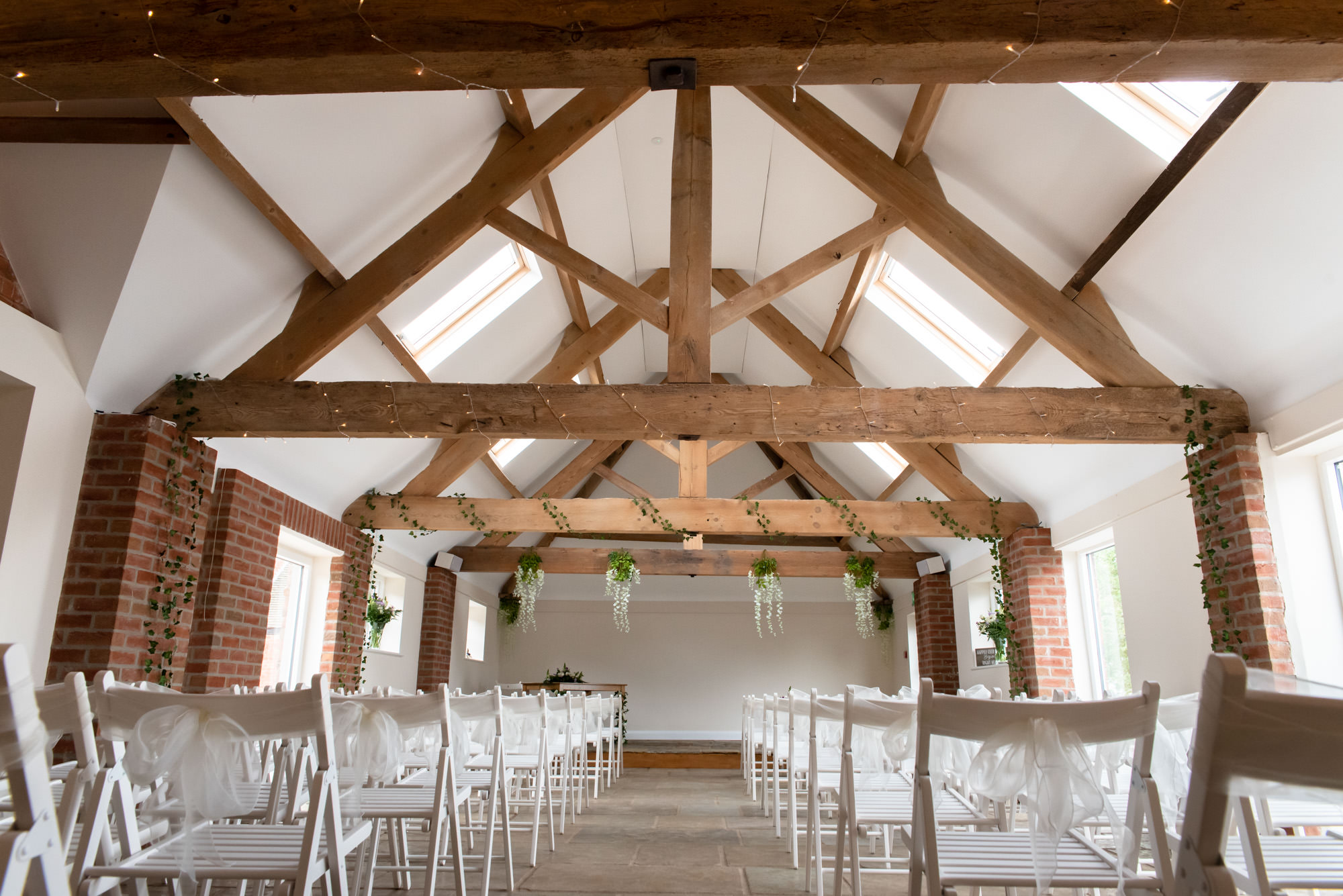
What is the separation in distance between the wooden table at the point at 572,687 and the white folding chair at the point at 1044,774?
7717 millimetres

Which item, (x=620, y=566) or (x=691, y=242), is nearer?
(x=691, y=242)

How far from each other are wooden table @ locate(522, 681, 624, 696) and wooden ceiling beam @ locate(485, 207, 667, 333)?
212 inches

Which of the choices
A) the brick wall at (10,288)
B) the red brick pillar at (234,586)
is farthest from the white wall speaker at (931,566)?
the brick wall at (10,288)

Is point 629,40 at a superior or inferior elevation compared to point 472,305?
inferior

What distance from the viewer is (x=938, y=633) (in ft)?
30.4

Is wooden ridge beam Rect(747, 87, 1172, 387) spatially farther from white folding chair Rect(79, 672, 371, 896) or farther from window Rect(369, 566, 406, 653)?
window Rect(369, 566, 406, 653)

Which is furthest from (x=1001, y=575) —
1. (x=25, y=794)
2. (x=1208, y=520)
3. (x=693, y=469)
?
(x=25, y=794)

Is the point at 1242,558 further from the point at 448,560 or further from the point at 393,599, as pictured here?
the point at 448,560

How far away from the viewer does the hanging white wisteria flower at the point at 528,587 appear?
9.34 metres

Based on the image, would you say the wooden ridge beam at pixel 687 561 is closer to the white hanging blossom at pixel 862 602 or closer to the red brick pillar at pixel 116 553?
the white hanging blossom at pixel 862 602

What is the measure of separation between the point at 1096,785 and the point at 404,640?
763cm

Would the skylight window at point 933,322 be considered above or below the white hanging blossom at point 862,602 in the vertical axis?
above

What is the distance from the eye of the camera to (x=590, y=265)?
5039 mm

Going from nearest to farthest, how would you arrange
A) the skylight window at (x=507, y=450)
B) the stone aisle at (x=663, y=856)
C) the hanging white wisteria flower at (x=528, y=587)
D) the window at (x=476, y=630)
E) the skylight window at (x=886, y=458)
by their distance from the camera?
1. the stone aisle at (x=663, y=856)
2. the skylight window at (x=886, y=458)
3. the skylight window at (x=507, y=450)
4. the hanging white wisteria flower at (x=528, y=587)
5. the window at (x=476, y=630)
